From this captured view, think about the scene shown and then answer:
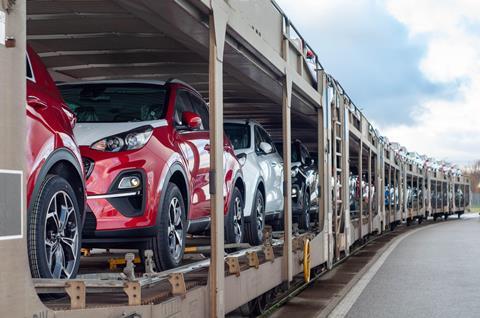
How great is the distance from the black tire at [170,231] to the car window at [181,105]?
26.6 inches

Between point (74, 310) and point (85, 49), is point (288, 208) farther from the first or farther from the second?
point (74, 310)

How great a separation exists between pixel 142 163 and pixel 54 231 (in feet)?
4.96

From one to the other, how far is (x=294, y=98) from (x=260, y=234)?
69.7 inches

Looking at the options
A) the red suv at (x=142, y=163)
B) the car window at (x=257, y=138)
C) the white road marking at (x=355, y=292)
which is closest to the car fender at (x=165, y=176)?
the red suv at (x=142, y=163)

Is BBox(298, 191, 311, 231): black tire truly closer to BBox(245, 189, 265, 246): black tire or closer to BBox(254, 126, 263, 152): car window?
BBox(254, 126, 263, 152): car window

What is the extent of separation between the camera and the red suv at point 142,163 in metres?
5.97

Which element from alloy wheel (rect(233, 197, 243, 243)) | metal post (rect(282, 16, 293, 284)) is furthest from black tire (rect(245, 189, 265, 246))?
metal post (rect(282, 16, 293, 284))

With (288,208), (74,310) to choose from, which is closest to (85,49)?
(288,208)

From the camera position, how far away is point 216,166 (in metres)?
5.46

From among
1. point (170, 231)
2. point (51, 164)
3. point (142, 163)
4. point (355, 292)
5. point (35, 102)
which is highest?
point (35, 102)

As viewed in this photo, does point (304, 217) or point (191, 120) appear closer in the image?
point (191, 120)

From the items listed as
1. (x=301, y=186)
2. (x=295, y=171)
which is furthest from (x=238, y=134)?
(x=301, y=186)

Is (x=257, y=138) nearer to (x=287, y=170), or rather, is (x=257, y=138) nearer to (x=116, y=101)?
(x=287, y=170)

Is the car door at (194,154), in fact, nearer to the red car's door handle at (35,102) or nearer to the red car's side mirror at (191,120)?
the red car's side mirror at (191,120)
